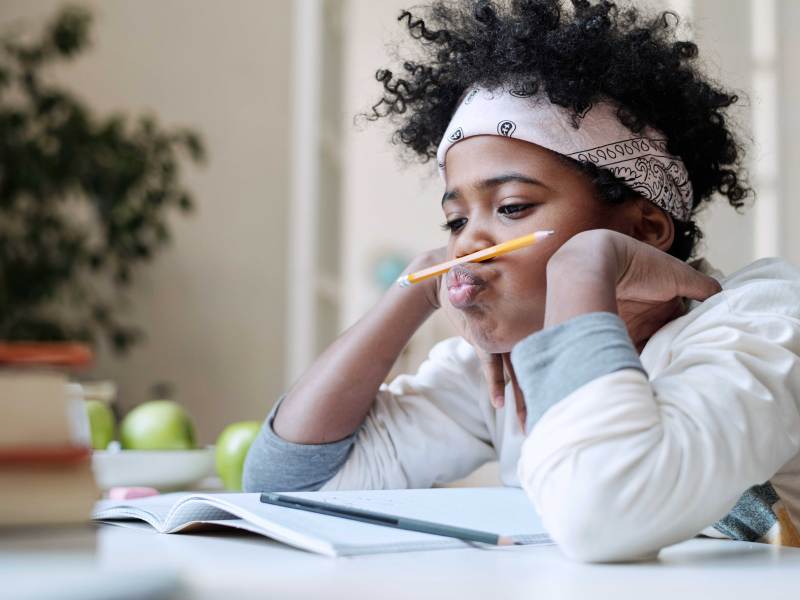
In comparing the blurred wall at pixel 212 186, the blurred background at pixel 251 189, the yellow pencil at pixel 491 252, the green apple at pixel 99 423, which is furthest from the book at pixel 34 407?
the blurred wall at pixel 212 186

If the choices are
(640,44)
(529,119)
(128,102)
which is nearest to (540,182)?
(529,119)

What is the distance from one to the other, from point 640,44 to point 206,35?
3389 mm

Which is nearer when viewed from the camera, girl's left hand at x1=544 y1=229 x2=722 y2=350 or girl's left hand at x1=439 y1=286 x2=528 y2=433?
girl's left hand at x1=544 y1=229 x2=722 y2=350

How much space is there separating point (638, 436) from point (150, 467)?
766 millimetres

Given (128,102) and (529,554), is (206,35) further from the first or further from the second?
(529,554)

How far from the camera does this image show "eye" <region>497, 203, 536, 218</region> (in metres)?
0.95

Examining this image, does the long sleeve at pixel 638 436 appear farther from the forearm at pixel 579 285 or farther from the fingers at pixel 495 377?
the fingers at pixel 495 377

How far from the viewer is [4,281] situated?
3.06 meters

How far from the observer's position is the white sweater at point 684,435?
63cm

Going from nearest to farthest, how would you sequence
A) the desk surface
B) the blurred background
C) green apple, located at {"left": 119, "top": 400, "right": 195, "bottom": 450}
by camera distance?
the desk surface < green apple, located at {"left": 119, "top": 400, "right": 195, "bottom": 450} < the blurred background

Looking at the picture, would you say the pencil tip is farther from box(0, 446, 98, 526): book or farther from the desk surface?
box(0, 446, 98, 526): book

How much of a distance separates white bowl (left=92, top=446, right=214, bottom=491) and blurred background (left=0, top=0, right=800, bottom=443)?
1938mm

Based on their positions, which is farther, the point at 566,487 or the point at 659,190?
the point at 659,190

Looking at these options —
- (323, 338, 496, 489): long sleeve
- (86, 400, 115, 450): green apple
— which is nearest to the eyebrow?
(323, 338, 496, 489): long sleeve
